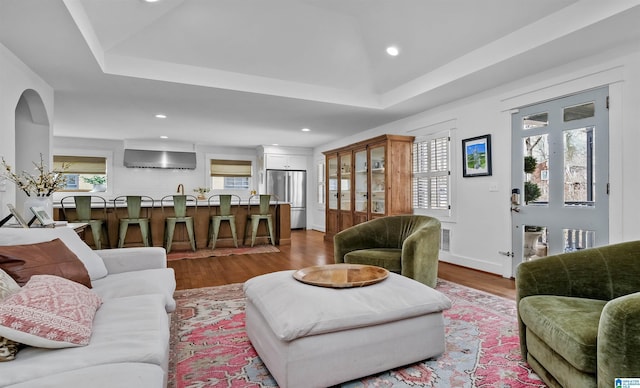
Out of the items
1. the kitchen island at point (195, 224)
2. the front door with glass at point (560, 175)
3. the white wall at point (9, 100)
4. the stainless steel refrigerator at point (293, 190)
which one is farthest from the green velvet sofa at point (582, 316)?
the stainless steel refrigerator at point (293, 190)

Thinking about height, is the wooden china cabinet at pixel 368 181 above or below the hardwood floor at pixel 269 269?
above

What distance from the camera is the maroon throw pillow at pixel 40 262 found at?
1607 mm

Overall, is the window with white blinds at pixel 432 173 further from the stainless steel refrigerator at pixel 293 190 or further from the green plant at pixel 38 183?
the green plant at pixel 38 183

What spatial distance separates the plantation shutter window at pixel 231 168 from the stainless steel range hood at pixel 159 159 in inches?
23.6

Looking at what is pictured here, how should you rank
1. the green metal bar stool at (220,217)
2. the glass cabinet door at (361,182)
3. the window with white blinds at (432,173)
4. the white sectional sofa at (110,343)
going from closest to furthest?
1. the white sectional sofa at (110,343)
2. the window with white blinds at (432,173)
3. the green metal bar stool at (220,217)
4. the glass cabinet door at (361,182)

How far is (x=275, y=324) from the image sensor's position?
5.32ft

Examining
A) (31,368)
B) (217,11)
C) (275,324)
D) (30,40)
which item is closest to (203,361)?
(275,324)

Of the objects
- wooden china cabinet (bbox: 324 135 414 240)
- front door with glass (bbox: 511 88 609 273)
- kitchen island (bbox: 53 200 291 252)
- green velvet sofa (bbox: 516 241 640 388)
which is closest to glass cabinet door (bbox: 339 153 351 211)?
wooden china cabinet (bbox: 324 135 414 240)

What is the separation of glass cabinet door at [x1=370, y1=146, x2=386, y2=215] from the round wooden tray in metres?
3.05

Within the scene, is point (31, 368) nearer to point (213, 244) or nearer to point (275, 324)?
point (275, 324)

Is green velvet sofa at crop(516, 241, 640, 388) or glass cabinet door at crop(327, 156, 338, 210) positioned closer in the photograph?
green velvet sofa at crop(516, 241, 640, 388)

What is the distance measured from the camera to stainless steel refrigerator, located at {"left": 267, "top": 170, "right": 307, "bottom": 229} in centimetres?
873

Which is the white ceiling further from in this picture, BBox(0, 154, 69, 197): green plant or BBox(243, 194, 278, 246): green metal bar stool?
BBox(243, 194, 278, 246): green metal bar stool

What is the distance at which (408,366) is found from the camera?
6.22 ft
